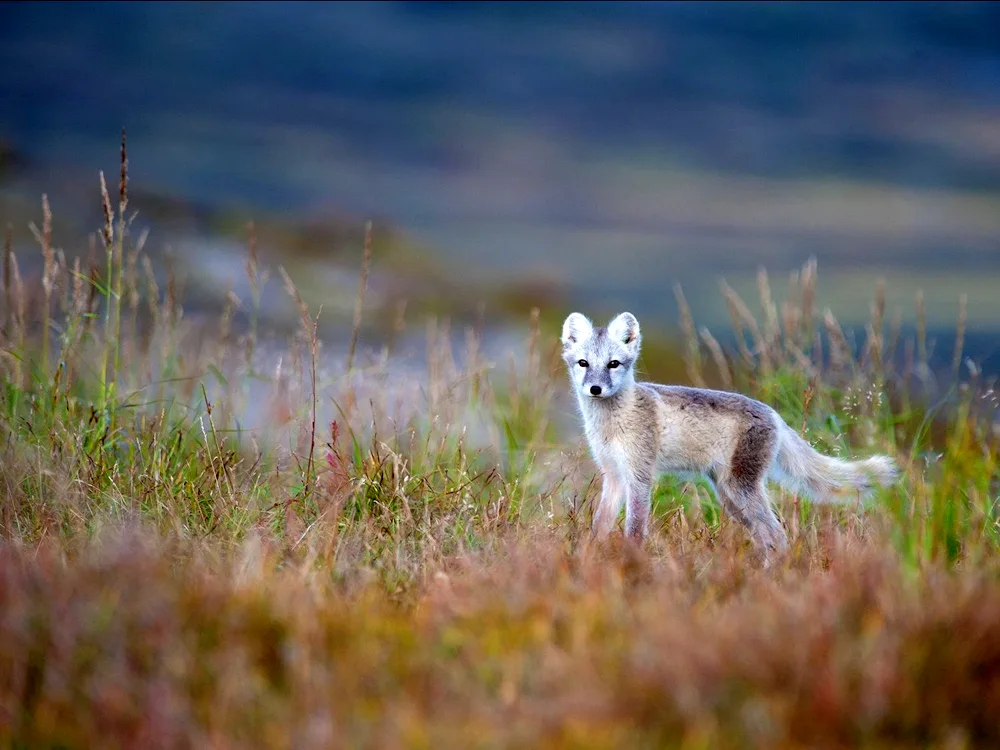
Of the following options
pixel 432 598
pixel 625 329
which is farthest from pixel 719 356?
pixel 432 598

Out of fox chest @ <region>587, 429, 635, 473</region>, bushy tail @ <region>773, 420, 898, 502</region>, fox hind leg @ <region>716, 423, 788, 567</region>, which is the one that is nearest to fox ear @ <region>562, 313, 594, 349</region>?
fox chest @ <region>587, 429, 635, 473</region>

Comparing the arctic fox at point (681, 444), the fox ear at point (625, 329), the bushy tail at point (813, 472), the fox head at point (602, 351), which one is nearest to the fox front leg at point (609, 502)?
the arctic fox at point (681, 444)

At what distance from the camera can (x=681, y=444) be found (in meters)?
5.70

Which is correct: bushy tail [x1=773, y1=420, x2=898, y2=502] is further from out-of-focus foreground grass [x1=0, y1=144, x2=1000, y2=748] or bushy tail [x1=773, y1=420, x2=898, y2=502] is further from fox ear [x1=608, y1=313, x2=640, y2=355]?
fox ear [x1=608, y1=313, x2=640, y2=355]

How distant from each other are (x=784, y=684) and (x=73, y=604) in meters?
2.31

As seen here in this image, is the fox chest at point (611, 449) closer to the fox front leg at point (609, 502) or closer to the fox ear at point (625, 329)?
the fox front leg at point (609, 502)

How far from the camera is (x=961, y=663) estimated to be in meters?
2.90

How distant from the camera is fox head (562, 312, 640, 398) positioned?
18.6 ft

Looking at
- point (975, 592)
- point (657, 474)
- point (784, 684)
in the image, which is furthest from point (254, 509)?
point (975, 592)

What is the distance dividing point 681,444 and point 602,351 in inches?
27.9

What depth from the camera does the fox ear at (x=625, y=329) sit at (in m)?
5.88

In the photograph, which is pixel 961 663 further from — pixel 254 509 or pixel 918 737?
pixel 254 509

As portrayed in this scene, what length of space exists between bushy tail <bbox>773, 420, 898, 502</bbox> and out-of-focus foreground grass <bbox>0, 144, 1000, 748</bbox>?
0.14 meters

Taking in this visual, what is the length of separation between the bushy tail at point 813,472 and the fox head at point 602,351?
0.96 m
